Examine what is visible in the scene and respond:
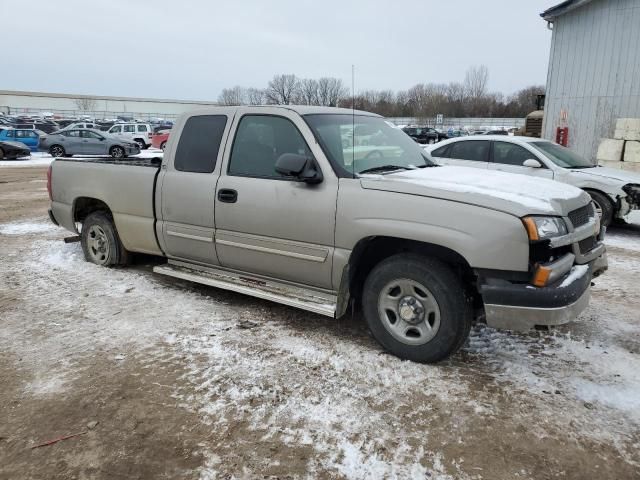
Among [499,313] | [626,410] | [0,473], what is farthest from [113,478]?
[626,410]

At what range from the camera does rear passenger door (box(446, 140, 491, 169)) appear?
28.9 ft

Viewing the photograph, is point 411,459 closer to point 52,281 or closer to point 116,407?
point 116,407

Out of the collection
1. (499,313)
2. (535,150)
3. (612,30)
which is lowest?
(499,313)

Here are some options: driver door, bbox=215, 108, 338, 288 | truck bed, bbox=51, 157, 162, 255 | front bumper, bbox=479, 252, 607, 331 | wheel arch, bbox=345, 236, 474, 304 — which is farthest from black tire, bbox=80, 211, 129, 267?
front bumper, bbox=479, 252, 607, 331

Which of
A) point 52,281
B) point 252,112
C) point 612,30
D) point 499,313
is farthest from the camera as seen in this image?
point 612,30

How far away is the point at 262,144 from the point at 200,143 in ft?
2.46

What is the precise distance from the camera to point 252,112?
451 centimetres

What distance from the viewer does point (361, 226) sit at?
368cm

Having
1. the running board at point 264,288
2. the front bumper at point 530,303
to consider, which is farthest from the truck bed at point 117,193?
the front bumper at point 530,303

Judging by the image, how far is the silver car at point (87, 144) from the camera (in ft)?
79.8

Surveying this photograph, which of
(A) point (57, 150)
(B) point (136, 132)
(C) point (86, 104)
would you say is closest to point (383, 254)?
(A) point (57, 150)

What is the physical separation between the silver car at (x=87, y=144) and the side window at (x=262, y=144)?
71.3 feet

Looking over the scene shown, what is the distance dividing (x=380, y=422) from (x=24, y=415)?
7.14 feet

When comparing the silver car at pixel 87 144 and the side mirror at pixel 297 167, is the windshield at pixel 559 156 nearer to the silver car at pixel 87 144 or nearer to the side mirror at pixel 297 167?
the side mirror at pixel 297 167
